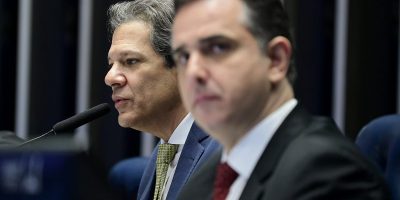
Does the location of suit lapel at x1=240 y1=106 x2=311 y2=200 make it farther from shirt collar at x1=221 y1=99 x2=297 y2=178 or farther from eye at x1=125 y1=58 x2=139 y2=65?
eye at x1=125 y1=58 x2=139 y2=65

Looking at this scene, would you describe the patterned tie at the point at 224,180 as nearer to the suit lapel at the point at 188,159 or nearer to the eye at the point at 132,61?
the suit lapel at the point at 188,159

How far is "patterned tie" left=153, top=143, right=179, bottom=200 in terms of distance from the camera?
79.2 inches

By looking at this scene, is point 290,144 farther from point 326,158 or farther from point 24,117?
point 24,117

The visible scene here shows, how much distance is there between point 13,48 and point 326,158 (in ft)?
11.3

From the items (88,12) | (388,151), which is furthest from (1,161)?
(88,12)

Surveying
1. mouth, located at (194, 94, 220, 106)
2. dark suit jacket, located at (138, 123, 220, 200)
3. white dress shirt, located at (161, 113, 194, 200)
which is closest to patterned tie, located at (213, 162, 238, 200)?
mouth, located at (194, 94, 220, 106)

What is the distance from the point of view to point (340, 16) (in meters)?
3.95

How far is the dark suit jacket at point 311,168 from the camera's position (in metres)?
1.10

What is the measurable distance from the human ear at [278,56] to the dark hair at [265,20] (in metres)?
0.01

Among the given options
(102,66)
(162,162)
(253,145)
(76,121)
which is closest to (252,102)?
(253,145)

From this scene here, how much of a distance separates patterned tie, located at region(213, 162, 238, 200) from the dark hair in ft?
0.56

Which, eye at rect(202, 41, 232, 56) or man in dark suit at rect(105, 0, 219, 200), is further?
man in dark suit at rect(105, 0, 219, 200)

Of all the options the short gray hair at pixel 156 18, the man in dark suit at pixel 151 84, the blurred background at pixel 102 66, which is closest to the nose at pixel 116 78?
the man in dark suit at pixel 151 84

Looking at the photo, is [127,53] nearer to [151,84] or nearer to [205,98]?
[151,84]
